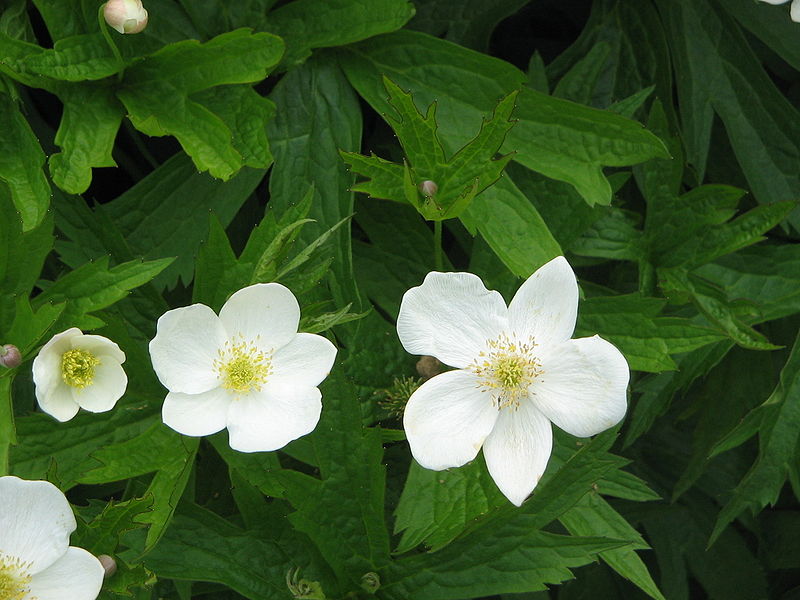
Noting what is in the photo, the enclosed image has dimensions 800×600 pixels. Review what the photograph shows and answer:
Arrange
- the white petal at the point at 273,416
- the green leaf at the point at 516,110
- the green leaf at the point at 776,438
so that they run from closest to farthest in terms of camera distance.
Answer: the white petal at the point at 273,416, the green leaf at the point at 516,110, the green leaf at the point at 776,438

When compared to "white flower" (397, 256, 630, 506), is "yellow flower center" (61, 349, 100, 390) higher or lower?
lower

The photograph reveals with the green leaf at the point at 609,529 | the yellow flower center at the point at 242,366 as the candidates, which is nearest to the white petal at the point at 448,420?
the yellow flower center at the point at 242,366

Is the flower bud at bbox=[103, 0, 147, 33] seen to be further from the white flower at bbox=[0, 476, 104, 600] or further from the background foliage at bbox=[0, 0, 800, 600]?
the white flower at bbox=[0, 476, 104, 600]

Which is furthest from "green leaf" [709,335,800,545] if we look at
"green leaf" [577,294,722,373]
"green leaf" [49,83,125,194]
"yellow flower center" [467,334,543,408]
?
"green leaf" [49,83,125,194]

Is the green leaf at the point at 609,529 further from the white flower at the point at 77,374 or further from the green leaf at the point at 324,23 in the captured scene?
the green leaf at the point at 324,23

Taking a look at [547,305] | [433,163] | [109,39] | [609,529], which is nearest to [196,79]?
[109,39]

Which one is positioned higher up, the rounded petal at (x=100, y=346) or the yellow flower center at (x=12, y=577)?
the rounded petal at (x=100, y=346)
